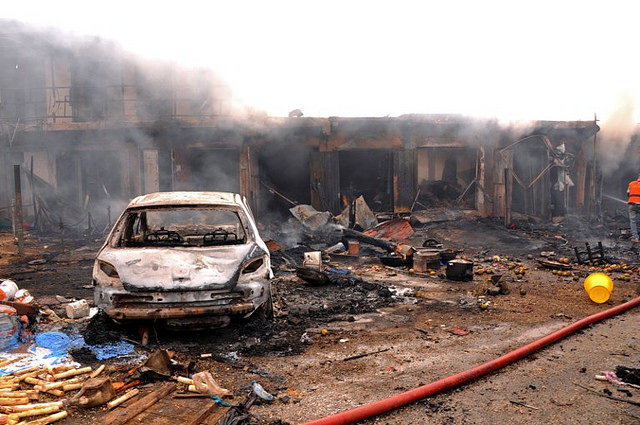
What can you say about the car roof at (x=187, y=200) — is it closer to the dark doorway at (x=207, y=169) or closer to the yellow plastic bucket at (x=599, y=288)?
the yellow plastic bucket at (x=599, y=288)

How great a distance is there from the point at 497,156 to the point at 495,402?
1455cm

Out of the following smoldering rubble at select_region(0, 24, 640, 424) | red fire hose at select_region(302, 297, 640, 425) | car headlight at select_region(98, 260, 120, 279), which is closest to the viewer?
red fire hose at select_region(302, 297, 640, 425)

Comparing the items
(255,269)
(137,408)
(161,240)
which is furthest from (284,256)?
(137,408)

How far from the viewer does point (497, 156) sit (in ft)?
55.3

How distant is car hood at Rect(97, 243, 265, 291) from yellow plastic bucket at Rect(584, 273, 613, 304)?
198 inches

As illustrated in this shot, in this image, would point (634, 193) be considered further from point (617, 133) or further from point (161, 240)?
point (161, 240)

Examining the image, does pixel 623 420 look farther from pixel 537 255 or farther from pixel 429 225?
pixel 429 225

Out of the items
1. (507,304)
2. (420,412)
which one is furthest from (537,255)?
(420,412)

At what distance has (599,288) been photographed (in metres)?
6.84

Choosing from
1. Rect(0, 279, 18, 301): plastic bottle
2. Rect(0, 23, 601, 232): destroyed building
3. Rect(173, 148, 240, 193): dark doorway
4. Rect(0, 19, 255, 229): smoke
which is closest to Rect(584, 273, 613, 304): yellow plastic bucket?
Rect(0, 279, 18, 301): plastic bottle

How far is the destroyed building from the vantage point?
1555cm

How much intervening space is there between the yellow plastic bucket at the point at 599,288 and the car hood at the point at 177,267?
502 cm

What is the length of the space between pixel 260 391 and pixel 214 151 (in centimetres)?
1278

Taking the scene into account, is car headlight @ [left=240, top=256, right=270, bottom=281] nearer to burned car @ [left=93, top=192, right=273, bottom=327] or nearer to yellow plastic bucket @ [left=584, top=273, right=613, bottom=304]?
burned car @ [left=93, top=192, right=273, bottom=327]
